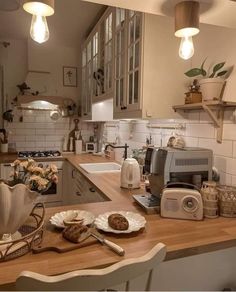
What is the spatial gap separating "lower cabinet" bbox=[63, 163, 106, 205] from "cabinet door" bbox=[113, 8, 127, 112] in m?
0.72

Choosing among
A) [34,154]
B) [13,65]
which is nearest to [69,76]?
[13,65]

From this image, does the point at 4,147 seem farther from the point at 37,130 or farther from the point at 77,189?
the point at 77,189

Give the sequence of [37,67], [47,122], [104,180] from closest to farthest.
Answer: [104,180] < [37,67] < [47,122]

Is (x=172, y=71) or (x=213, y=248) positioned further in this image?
(x=172, y=71)

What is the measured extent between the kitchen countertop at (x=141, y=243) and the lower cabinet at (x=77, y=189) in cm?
60

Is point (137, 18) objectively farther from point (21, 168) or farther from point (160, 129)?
point (21, 168)

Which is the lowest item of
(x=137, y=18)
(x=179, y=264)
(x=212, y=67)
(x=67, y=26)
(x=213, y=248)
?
(x=179, y=264)

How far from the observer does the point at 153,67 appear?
5.67ft

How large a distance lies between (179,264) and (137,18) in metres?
1.58

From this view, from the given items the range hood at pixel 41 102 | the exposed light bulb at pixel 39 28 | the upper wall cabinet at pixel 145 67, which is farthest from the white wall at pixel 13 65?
the exposed light bulb at pixel 39 28

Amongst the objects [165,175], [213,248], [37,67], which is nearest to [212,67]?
[165,175]

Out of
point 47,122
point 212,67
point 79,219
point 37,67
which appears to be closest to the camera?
point 79,219

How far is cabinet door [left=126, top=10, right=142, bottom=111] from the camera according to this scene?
69.1 inches

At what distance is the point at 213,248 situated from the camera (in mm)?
984
